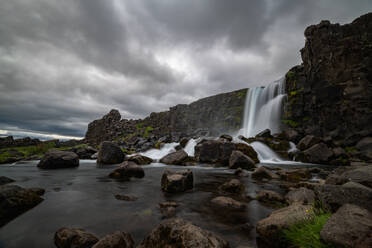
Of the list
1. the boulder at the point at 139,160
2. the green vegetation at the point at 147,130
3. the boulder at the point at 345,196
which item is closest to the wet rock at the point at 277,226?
the boulder at the point at 345,196

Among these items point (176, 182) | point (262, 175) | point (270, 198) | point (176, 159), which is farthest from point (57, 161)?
point (270, 198)

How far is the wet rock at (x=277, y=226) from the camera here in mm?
3885

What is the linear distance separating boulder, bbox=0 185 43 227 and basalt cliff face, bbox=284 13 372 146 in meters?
42.7

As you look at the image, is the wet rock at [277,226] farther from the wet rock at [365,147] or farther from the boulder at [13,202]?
the wet rock at [365,147]

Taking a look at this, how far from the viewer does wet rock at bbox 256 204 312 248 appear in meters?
3.88

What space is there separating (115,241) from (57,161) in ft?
67.3

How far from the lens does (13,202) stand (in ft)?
19.1

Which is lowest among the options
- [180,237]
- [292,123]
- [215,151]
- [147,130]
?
[180,237]

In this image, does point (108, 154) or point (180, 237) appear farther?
point (108, 154)

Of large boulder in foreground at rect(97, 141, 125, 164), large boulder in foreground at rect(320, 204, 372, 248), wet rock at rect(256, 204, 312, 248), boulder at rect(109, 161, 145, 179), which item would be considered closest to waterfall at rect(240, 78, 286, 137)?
large boulder in foreground at rect(97, 141, 125, 164)

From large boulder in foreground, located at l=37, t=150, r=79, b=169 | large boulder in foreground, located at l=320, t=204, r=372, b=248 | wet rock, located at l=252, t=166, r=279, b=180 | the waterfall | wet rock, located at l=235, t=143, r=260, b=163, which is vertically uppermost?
the waterfall

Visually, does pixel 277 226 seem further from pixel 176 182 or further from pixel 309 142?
pixel 309 142

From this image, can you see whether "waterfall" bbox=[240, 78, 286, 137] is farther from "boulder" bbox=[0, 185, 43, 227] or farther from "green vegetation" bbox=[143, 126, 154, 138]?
"green vegetation" bbox=[143, 126, 154, 138]

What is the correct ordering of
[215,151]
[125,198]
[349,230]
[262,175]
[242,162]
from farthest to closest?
[215,151] < [242,162] < [262,175] < [125,198] < [349,230]
